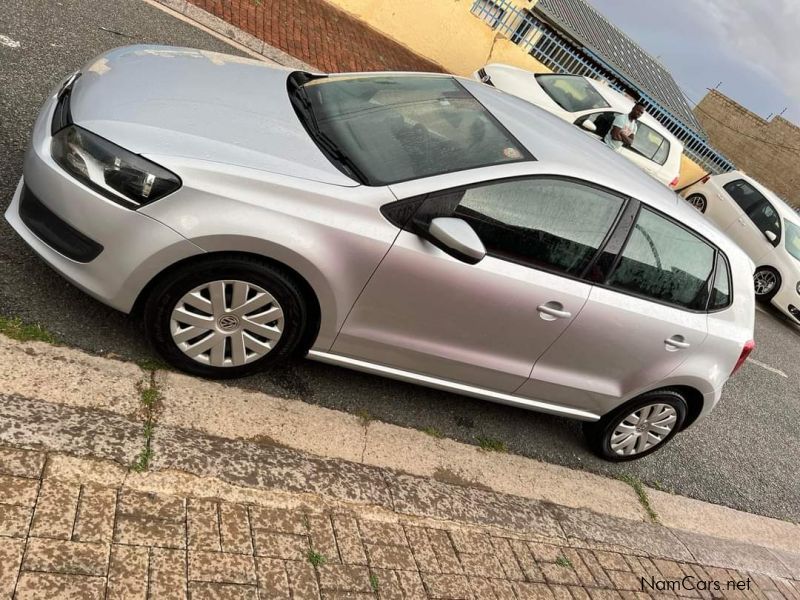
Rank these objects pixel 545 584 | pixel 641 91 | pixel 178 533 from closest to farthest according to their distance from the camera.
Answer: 1. pixel 178 533
2. pixel 545 584
3. pixel 641 91

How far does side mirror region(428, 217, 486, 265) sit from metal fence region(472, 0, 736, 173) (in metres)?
9.87

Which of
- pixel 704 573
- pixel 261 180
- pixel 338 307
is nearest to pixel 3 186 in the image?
pixel 261 180

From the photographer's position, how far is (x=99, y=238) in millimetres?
3002

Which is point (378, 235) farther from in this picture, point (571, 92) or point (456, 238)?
point (571, 92)

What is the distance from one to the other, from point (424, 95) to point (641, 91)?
1384cm

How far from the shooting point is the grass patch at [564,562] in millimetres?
3457

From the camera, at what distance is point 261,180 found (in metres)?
3.03

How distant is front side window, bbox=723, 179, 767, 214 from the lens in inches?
439

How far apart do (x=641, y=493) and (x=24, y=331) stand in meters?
3.83

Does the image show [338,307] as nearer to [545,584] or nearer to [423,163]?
[423,163]

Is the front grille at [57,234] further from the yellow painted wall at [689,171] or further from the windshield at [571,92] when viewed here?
the yellow painted wall at [689,171]

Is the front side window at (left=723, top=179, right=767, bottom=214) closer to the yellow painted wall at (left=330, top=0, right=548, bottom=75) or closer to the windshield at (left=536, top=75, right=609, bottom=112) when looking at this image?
the windshield at (left=536, top=75, right=609, bottom=112)

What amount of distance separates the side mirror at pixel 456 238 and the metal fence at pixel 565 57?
987cm

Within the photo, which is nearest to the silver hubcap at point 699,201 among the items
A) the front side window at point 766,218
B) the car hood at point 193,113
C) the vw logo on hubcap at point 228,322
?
the front side window at point 766,218
